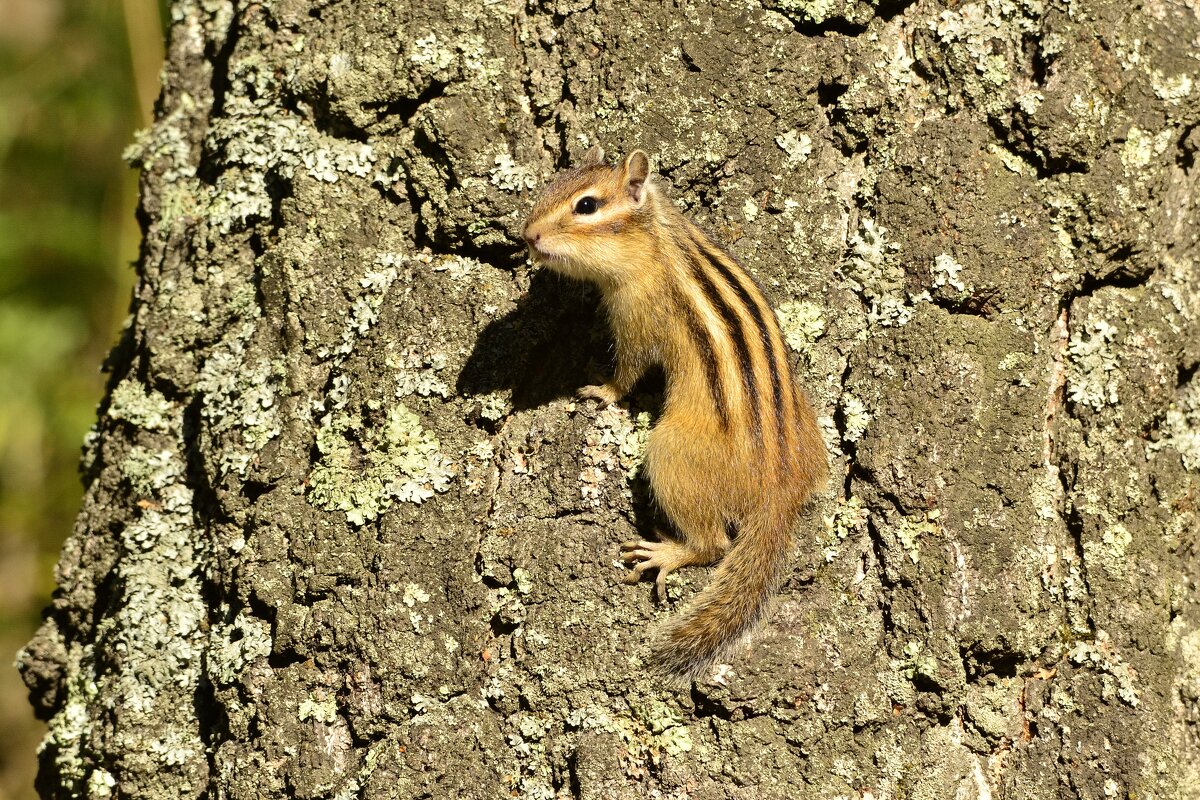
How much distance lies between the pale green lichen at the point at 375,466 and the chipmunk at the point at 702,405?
59 cm

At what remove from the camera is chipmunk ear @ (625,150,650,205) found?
10.8 feet

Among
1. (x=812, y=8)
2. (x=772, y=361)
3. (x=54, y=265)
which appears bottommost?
(x=772, y=361)

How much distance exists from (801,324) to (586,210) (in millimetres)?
846

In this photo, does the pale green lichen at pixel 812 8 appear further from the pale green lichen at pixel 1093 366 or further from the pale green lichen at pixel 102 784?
the pale green lichen at pixel 102 784

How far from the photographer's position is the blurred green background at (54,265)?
591 cm

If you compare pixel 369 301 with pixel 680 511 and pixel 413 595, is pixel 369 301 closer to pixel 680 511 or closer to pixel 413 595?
pixel 413 595

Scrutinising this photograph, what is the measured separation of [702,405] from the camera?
3361 millimetres

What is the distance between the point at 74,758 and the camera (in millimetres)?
3461

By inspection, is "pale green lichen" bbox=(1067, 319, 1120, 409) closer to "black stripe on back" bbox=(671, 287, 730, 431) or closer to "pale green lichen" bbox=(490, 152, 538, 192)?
"black stripe on back" bbox=(671, 287, 730, 431)

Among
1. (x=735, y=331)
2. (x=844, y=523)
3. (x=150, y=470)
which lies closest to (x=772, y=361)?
(x=735, y=331)

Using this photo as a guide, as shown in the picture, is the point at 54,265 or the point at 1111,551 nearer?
the point at 1111,551

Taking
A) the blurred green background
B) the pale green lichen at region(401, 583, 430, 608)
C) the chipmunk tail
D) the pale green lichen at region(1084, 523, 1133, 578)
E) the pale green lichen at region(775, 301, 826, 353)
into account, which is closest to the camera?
the chipmunk tail

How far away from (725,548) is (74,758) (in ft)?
7.88

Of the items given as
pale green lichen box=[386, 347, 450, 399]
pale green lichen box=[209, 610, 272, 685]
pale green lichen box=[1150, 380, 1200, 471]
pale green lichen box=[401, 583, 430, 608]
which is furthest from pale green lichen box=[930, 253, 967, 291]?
pale green lichen box=[209, 610, 272, 685]
